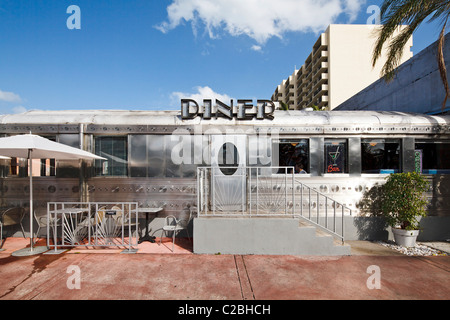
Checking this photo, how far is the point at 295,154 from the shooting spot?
7.00 metres

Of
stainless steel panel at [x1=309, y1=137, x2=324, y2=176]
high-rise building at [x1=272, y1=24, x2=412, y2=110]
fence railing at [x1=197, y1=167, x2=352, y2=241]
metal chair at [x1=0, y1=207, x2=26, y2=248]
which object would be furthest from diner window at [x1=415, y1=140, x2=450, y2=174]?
high-rise building at [x1=272, y1=24, x2=412, y2=110]

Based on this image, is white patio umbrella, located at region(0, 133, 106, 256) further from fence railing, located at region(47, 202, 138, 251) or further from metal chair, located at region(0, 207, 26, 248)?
metal chair, located at region(0, 207, 26, 248)

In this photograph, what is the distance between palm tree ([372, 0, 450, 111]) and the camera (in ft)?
20.6

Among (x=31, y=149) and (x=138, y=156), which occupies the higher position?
(x=31, y=149)

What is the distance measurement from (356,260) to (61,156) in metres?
7.48

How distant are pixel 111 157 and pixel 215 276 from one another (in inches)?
184

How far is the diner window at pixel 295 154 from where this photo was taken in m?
6.95

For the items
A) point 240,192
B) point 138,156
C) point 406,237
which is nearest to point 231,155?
point 240,192

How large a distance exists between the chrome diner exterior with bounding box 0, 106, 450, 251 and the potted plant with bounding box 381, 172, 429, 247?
0.51 metres

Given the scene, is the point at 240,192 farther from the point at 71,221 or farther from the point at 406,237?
the point at 406,237

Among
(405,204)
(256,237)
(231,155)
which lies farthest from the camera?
(231,155)

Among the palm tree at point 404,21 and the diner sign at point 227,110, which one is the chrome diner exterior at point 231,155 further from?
the palm tree at point 404,21

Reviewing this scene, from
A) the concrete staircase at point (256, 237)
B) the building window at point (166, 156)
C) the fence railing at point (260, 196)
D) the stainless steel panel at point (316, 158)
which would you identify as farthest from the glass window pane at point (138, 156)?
the stainless steel panel at point (316, 158)

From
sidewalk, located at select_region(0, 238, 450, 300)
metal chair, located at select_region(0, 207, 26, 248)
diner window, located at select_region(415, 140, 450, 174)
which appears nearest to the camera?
sidewalk, located at select_region(0, 238, 450, 300)
